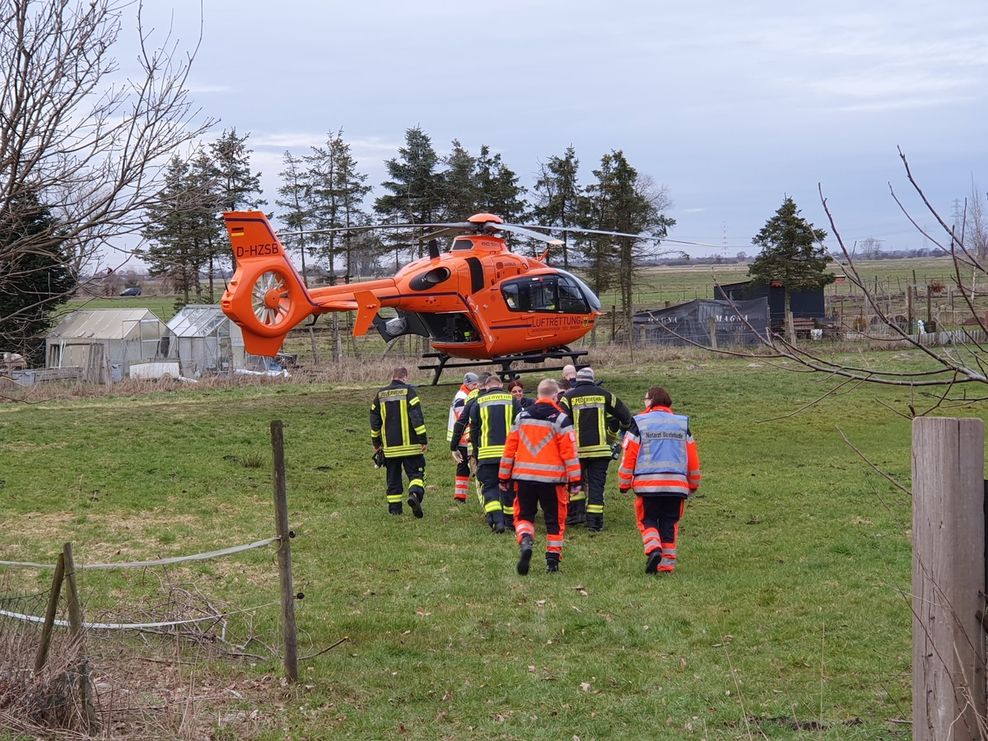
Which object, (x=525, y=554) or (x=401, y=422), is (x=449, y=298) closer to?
(x=401, y=422)

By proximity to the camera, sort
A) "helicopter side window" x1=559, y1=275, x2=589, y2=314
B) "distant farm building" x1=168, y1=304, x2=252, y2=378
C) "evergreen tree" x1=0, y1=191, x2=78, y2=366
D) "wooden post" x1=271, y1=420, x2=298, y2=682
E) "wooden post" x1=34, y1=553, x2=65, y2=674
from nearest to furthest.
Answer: "wooden post" x1=34, y1=553, x2=65, y2=674
"evergreen tree" x1=0, y1=191, x2=78, y2=366
"wooden post" x1=271, y1=420, x2=298, y2=682
"helicopter side window" x1=559, y1=275, x2=589, y2=314
"distant farm building" x1=168, y1=304, x2=252, y2=378

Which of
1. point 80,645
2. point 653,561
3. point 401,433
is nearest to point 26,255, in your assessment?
point 80,645

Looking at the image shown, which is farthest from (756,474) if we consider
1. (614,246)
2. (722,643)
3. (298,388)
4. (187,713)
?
(614,246)

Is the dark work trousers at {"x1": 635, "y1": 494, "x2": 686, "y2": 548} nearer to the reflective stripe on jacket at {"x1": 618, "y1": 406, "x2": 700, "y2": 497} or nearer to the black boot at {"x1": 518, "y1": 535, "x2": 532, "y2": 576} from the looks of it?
the reflective stripe on jacket at {"x1": 618, "y1": 406, "x2": 700, "y2": 497}

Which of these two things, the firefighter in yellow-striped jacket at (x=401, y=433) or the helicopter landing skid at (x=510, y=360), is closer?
the firefighter in yellow-striped jacket at (x=401, y=433)

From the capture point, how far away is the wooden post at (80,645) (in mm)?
5809

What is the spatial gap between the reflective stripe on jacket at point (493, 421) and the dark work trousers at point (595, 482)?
100 cm

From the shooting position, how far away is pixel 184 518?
13.4 meters

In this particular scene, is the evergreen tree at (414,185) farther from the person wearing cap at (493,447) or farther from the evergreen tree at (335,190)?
the person wearing cap at (493,447)

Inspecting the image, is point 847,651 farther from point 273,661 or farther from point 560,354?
point 560,354

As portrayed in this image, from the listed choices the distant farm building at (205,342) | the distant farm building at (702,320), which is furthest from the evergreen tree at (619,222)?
the distant farm building at (205,342)

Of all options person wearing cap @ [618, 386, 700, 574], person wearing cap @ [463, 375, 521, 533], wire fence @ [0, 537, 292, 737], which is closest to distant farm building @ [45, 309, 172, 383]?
person wearing cap @ [463, 375, 521, 533]

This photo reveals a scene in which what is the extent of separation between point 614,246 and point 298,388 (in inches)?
771

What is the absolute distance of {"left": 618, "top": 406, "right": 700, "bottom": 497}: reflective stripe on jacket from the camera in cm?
998
